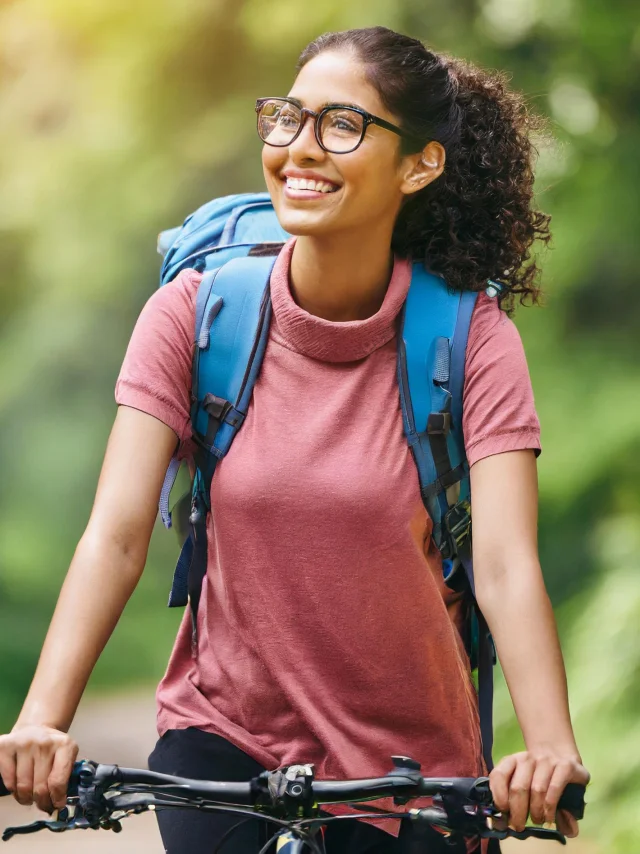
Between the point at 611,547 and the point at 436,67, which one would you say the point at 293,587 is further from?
the point at 611,547

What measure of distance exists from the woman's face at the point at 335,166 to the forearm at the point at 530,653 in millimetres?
715

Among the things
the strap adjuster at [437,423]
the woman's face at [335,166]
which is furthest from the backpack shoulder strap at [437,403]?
the woman's face at [335,166]

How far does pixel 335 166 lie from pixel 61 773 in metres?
1.17

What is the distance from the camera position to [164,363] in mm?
2639

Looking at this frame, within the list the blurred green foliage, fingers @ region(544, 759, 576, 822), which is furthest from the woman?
the blurred green foliage

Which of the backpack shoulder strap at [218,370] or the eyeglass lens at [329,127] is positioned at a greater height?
the eyeglass lens at [329,127]

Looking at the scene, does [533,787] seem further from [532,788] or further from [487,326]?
[487,326]

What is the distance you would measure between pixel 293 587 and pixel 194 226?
40.0 inches

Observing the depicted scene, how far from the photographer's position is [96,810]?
214 centimetres

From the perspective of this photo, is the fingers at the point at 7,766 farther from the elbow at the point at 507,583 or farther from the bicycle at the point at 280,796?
the elbow at the point at 507,583

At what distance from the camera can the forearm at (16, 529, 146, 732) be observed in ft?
7.70

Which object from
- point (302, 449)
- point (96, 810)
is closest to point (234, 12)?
point (302, 449)

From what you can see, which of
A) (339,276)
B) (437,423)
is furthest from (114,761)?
(437,423)

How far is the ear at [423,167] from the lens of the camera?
112 inches
